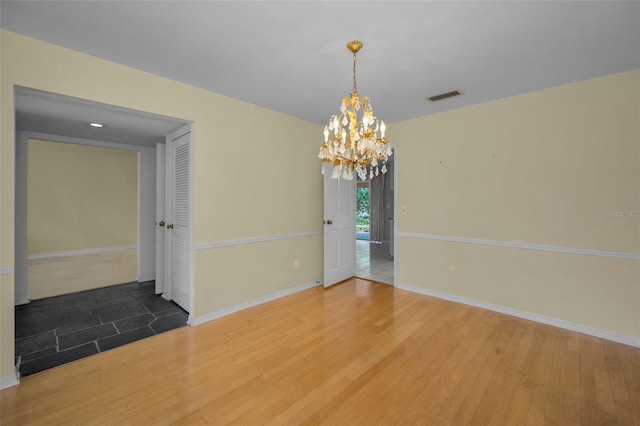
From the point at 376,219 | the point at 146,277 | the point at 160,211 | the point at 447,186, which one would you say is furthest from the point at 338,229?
the point at 376,219

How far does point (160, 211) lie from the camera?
4.09 meters

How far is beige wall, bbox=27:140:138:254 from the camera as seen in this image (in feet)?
19.5

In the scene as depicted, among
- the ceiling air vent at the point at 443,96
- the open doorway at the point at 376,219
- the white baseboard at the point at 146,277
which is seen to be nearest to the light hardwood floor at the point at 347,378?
the white baseboard at the point at 146,277

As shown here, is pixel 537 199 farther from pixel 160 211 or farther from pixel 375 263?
pixel 160 211

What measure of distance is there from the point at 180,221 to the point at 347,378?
277cm

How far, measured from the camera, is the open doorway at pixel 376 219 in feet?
23.3

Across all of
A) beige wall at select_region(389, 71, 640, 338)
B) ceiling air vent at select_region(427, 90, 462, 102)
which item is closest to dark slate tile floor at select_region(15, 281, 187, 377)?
beige wall at select_region(389, 71, 640, 338)

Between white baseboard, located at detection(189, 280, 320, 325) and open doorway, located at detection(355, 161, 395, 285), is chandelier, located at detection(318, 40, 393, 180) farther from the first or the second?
open doorway, located at detection(355, 161, 395, 285)

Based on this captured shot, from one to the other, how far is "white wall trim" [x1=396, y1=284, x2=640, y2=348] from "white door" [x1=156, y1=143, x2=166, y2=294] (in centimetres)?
389

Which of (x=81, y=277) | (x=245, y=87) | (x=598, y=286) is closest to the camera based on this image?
(x=598, y=286)

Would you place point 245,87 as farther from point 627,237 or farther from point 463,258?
point 627,237

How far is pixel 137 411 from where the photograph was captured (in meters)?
1.79

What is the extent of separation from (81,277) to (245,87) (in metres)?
4.56

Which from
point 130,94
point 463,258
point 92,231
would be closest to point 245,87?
point 130,94
